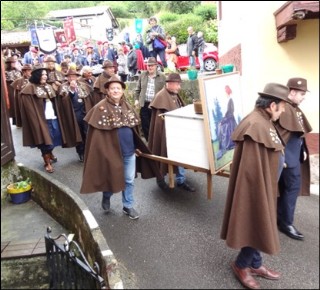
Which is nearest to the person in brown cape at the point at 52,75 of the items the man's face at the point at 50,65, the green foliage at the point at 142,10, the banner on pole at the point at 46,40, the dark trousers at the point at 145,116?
the man's face at the point at 50,65

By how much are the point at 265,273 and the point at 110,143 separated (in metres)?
2.46

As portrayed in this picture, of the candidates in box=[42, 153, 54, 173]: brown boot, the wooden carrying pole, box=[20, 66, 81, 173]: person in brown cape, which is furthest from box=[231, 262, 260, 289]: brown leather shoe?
box=[42, 153, 54, 173]: brown boot

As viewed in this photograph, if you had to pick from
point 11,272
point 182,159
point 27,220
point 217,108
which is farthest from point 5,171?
point 217,108

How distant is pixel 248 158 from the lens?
312 centimetres

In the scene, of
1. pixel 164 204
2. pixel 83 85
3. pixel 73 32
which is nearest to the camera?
pixel 164 204

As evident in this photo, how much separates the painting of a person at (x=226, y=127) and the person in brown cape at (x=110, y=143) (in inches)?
45.9

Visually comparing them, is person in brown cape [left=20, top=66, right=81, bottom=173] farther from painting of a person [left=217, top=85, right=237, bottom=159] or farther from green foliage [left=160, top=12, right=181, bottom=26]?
green foliage [left=160, top=12, right=181, bottom=26]

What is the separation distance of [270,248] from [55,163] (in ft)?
18.6

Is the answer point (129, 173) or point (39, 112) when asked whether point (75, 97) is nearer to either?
point (39, 112)

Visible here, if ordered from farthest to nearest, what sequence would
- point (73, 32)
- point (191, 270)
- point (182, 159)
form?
point (73, 32)
point (182, 159)
point (191, 270)

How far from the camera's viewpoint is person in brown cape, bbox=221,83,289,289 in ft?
10.2

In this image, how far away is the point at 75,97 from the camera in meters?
7.35

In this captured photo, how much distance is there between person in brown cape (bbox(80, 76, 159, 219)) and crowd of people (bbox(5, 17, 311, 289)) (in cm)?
1

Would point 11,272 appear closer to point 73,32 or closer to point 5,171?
point 5,171
